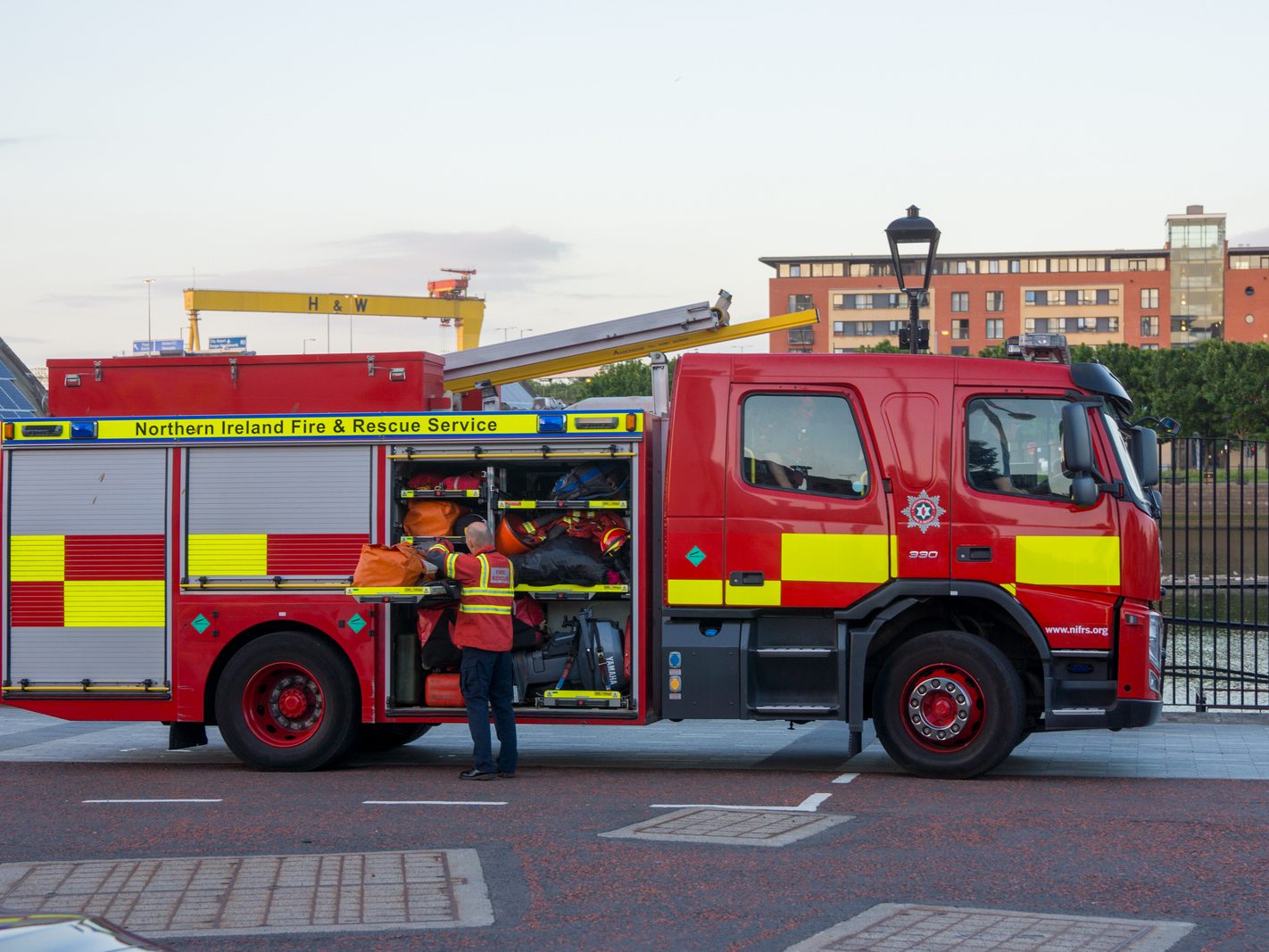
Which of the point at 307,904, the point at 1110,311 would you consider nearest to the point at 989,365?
the point at 307,904

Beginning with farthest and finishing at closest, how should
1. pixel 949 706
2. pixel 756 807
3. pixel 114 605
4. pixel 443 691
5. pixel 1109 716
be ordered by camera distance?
1. pixel 114 605
2. pixel 443 691
3. pixel 949 706
4. pixel 1109 716
5. pixel 756 807

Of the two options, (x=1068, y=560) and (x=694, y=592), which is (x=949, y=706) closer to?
(x=1068, y=560)

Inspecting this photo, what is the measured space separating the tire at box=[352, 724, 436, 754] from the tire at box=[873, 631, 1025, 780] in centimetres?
385

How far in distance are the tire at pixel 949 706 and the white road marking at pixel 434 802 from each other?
2.66 m

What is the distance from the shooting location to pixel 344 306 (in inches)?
2265

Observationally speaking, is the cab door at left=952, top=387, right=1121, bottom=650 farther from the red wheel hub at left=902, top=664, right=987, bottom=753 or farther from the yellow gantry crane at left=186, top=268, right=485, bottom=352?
the yellow gantry crane at left=186, top=268, right=485, bottom=352

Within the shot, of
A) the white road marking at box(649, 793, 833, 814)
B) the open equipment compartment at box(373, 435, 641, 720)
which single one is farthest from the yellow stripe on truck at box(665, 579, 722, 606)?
the white road marking at box(649, 793, 833, 814)

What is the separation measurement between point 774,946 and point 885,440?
5120 millimetres

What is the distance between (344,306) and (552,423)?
158 feet

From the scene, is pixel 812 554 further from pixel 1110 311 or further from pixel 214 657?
pixel 1110 311

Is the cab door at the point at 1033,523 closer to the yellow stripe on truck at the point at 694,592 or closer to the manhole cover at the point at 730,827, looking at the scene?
the yellow stripe on truck at the point at 694,592

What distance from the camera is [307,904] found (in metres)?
6.62

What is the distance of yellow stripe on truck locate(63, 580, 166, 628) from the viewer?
11359 millimetres

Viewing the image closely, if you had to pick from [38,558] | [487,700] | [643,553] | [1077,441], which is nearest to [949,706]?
[1077,441]
